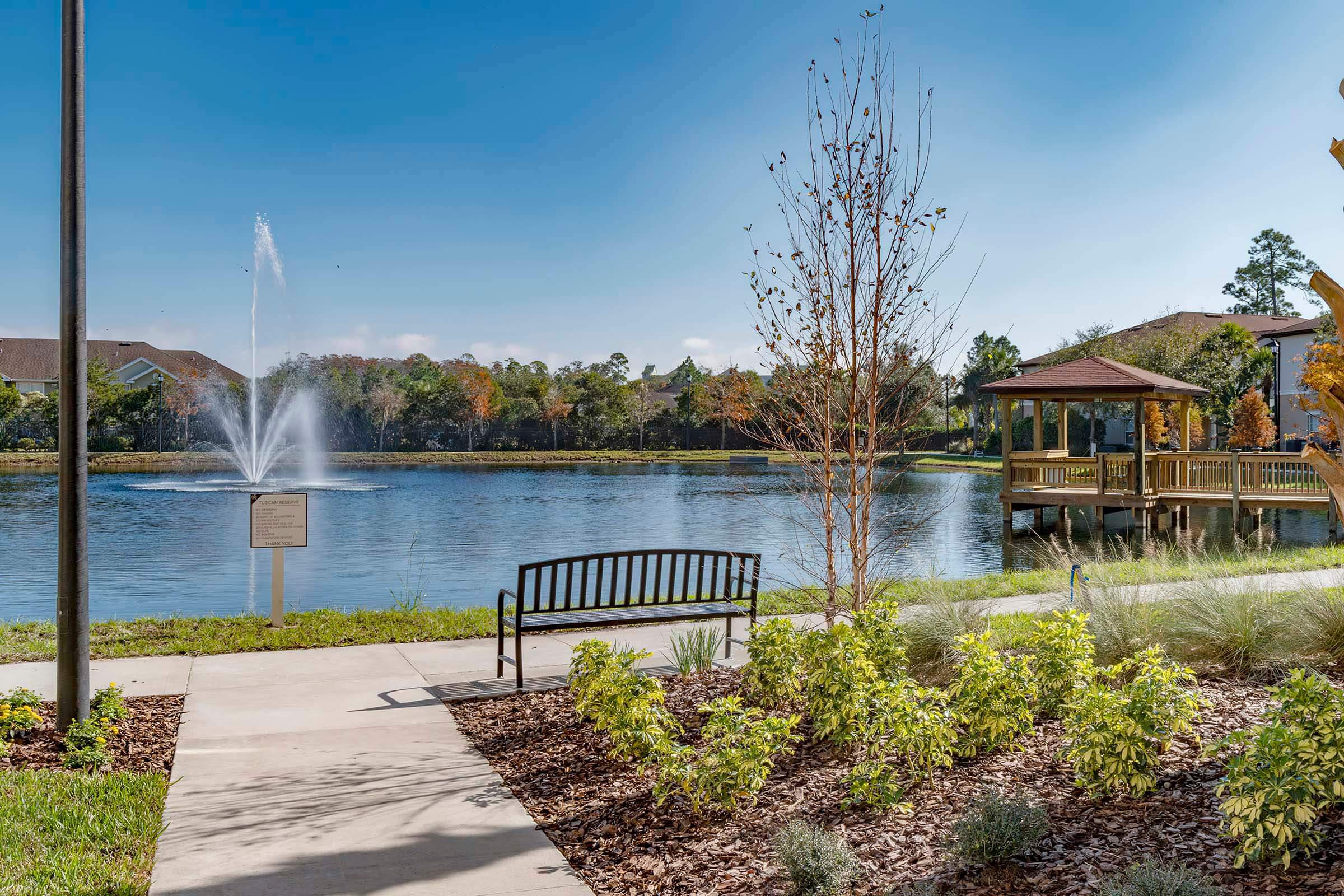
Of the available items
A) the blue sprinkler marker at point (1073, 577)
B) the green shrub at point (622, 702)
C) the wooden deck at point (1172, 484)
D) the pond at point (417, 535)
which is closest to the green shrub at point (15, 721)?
the green shrub at point (622, 702)

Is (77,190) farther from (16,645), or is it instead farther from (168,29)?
(168,29)

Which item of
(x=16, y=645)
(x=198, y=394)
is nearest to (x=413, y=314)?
(x=198, y=394)

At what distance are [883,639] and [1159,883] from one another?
2.33 metres

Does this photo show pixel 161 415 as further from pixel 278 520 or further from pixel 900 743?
pixel 900 743

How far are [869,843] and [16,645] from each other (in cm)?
717

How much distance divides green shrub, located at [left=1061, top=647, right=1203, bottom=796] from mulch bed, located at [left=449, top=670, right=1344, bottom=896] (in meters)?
0.09

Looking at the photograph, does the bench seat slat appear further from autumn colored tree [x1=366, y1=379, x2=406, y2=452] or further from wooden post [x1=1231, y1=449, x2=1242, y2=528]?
autumn colored tree [x1=366, y1=379, x2=406, y2=452]

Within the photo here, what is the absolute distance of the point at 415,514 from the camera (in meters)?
25.2

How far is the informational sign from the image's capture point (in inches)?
322

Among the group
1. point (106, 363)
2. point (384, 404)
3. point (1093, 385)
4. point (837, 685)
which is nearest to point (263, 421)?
point (384, 404)

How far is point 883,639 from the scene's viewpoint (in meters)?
5.05

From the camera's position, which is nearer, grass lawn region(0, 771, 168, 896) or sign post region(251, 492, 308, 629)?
grass lawn region(0, 771, 168, 896)

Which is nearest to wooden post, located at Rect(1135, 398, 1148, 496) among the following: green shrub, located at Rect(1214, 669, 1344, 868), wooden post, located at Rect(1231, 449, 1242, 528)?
wooden post, located at Rect(1231, 449, 1242, 528)

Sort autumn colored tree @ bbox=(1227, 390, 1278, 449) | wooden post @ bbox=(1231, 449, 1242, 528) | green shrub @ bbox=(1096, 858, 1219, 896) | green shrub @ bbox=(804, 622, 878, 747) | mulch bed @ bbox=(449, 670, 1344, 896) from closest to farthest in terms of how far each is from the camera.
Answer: green shrub @ bbox=(1096, 858, 1219, 896) → mulch bed @ bbox=(449, 670, 1344, 896) → green shrub @ bbox=(804, 622, 878, 747) → wooden post @ bbox=(1231, 449, 1242, 528) → autumn colored tree @ bbox=(1227, 390, 1278, 449)
